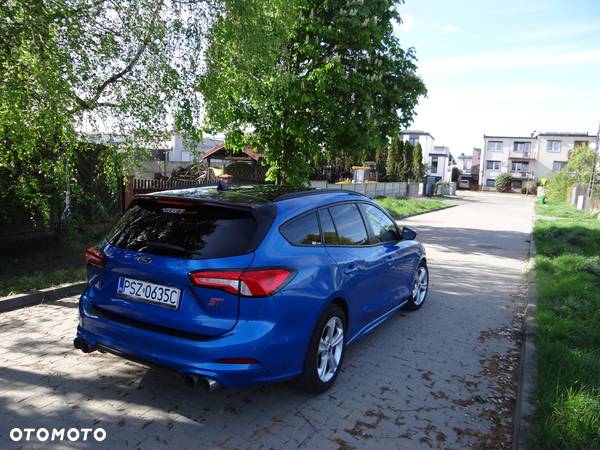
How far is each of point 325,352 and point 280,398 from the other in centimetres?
51

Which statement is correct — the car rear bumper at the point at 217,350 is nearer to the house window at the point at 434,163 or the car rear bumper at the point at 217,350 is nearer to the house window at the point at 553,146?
the house window at the point at 434,163

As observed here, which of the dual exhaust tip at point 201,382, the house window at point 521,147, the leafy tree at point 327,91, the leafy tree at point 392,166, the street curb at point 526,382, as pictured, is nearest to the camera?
the dual exhaust tip at point 201,382

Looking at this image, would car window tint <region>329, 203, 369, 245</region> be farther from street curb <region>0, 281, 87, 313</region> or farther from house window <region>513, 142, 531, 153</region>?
house window <region>513, 142, 531, 153</region>

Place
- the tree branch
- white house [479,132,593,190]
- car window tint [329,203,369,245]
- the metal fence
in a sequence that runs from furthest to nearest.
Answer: white house [479,132,593,190] < the metal fence < the tree branch < car window tint [329,203,369,245]

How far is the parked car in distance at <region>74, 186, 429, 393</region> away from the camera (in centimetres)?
301

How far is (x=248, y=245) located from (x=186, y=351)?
31.6 inches

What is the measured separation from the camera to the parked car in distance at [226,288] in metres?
3.01

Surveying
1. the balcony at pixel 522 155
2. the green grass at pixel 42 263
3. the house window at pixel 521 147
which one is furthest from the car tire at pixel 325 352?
the house window at pixel 521 147

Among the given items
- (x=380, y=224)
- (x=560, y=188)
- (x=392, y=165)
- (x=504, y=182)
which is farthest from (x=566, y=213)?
(x=504, y=182)

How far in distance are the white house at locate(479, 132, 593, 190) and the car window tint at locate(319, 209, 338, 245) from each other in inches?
3377

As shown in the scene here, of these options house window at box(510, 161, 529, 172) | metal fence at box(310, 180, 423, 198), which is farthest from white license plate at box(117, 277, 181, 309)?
house window at box(510, 161, 529, 172)

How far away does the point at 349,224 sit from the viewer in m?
4.41

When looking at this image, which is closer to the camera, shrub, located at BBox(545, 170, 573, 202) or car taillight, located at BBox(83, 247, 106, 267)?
car taillight, located at BBox(83, 247, 106, 267)

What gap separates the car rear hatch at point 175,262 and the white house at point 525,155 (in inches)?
3417
